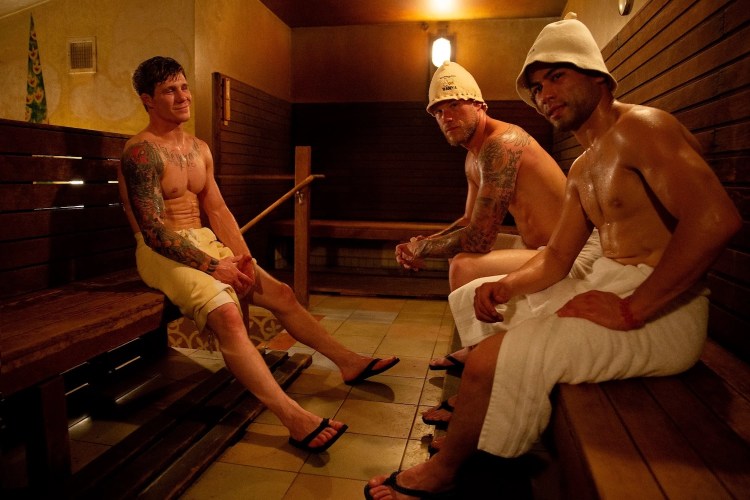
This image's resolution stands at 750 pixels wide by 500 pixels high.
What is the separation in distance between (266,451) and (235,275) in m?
0.96

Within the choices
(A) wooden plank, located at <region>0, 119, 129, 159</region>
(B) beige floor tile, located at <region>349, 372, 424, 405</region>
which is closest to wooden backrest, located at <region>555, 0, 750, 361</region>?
(B) beige floor tile, located at <region>349, 372, 424, 405</region>

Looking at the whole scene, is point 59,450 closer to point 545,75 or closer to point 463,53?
point 545,75

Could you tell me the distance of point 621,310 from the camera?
5.65ft

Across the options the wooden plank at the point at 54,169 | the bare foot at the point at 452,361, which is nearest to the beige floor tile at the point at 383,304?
the bare foot at the point at 452,361

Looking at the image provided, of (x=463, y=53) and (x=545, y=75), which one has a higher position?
(x=463, y=53)

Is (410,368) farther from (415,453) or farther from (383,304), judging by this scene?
(383,304)

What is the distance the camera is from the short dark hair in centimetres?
303

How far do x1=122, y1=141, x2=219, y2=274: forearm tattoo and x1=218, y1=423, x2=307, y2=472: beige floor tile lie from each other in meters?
0.95

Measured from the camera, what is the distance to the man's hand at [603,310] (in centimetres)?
171

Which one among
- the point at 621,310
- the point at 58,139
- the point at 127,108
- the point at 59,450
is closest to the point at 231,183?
the point at 127,108

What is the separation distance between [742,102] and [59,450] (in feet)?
10.8

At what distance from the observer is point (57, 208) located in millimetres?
3193

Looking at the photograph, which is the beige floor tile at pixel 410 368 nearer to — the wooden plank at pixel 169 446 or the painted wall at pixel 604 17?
the wooden plank at pixel 169 446

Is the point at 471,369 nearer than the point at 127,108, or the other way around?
the point at 471,369
